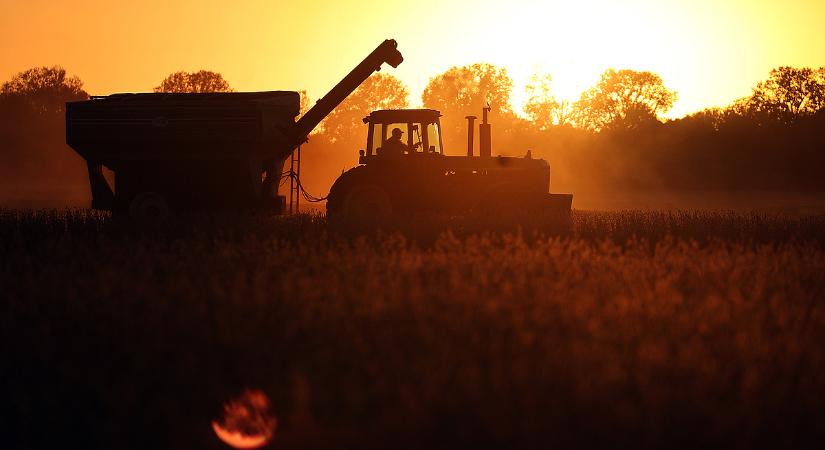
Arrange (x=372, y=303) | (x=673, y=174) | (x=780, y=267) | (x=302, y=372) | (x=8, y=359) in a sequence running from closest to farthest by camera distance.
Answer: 1. (x=302, y=372)
2. (x=8, y=359)
3. (x=372, y=303)
4. (x=780, y=267)
5. (x=673, y=174)

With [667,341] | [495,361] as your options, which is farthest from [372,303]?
[667,341]

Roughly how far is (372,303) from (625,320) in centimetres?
186

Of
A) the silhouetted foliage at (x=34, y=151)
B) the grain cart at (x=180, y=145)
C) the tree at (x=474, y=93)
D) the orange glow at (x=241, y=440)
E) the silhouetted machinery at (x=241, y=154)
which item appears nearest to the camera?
the orange glow at (x=241, y=440)

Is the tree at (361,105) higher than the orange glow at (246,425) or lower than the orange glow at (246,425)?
higher

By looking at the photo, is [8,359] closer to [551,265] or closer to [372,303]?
[372,303]

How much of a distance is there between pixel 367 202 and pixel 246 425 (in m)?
12.2

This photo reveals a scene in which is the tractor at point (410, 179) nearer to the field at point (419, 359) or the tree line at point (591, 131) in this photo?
the field at point (419, 359)

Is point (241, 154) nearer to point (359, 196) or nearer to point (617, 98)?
point (359, 196)

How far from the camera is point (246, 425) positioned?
4.64 metres

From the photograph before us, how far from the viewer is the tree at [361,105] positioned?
8475 cm

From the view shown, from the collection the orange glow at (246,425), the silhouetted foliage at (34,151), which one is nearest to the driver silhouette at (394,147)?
the orange glow at (246,425)

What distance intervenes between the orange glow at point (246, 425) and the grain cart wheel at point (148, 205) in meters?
14.5

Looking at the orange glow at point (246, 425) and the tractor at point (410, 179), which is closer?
the orange glow at point (246, 425)

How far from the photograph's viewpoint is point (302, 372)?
5250 millimetres
